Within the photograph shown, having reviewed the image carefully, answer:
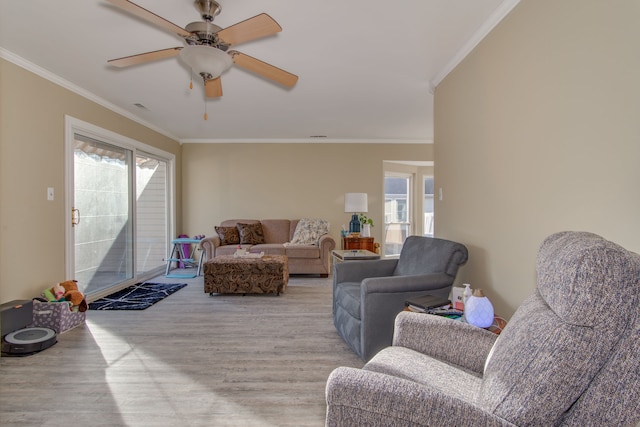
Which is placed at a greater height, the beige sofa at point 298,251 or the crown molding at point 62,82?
the crown molding at point 62,82

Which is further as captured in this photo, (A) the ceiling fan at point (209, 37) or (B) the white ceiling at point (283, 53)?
(B) the white ceiling at point (283, 53)

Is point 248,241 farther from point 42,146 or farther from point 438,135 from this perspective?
point 438,135

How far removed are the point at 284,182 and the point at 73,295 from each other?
153 inches

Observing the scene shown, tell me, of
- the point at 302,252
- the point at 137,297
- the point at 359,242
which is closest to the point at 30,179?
the point at 137,297

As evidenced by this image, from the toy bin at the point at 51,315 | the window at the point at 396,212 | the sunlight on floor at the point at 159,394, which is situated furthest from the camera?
the window at the point at 396,212

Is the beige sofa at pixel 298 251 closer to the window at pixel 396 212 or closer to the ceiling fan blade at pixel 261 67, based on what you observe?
the window at pixel 396 212

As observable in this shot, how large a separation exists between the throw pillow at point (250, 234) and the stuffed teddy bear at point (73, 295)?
2687 mm

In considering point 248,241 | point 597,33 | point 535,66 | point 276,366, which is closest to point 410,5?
point 535,66

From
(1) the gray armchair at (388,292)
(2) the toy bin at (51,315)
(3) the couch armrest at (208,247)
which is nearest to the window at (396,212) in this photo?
(3) the couch armrest at (208,247)

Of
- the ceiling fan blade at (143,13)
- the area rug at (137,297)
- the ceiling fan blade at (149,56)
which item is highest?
the ceiling fan blade at (143,13)

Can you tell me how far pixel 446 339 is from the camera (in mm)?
1609

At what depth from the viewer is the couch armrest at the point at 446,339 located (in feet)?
5.09

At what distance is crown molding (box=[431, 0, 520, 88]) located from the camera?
2.19 metres

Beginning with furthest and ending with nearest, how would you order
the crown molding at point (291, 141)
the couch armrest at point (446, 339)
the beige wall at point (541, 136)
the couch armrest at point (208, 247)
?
the crown molding at point (291, 141), the couch armrest at point (208, 247), the couch armrest at point (446, 339), the beige wall at point (541, 136)
